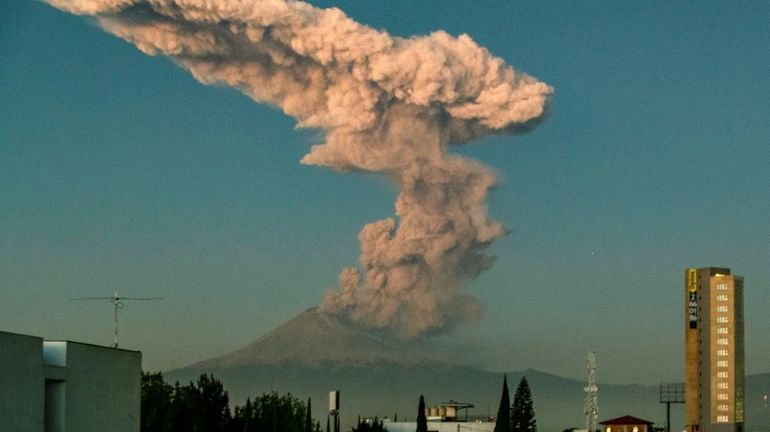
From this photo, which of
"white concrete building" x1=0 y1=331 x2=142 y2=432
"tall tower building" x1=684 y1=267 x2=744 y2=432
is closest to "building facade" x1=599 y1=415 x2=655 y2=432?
"tall tower building" x1=684 y1=267 x2=744 y2=432

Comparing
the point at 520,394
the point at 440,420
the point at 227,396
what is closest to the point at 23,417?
the point at 227,396

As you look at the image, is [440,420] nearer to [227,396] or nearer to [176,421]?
[227,396]

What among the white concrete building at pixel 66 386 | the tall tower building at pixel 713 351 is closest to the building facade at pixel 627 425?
the tall tower building at pixel 713 351

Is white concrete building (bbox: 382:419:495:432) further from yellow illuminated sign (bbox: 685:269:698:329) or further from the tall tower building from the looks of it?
yellow illuminated sign (bbox: 685:269:698:329)

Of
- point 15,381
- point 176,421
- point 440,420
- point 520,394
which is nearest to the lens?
point 15,381

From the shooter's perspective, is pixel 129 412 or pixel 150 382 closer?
pixel 129 412

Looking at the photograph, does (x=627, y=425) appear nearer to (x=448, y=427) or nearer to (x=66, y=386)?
(x=448, y=427)
